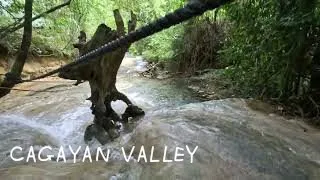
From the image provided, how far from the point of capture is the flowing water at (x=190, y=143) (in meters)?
2.57

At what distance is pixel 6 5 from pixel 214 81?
422 centimetres

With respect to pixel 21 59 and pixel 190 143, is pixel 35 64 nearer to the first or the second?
pixel 21 59

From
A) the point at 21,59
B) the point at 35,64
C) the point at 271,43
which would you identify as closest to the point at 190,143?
the point at 271,43

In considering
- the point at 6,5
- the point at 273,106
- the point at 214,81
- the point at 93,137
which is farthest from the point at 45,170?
the point at 214,81

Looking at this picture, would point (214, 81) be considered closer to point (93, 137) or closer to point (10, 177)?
point (93, 137)

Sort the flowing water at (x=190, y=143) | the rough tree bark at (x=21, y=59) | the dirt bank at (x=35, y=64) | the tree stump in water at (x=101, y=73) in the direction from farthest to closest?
the dirt bank at (x=35, y=64) < the tree stump in water at (x=101, y=73) < the rough tree bark at (x=21, y=59) < the flowing water at (x=190, y=143)

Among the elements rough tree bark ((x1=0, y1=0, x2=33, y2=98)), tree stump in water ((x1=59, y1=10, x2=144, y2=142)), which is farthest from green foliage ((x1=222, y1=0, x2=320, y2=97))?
rough tree bark ((x1=0, y1=0, x2=33, y2=98))

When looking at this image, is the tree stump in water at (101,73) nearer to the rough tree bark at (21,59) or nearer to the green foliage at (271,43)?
the rough tree bark at (21,59)

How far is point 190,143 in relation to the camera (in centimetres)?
302

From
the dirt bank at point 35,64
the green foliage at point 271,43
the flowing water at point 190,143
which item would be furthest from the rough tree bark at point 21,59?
the dirt bank at point 35,64

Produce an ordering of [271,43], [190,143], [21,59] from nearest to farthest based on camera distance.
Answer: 1. [190,143]
2. [21,59]
3. [271,43]

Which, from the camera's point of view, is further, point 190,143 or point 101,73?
point 101,73

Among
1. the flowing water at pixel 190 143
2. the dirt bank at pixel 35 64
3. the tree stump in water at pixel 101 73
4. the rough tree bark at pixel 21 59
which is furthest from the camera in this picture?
the dirt bank at pixel 35 64

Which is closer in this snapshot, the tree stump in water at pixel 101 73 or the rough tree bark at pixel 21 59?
the rough tree bark at pixel 21 59
